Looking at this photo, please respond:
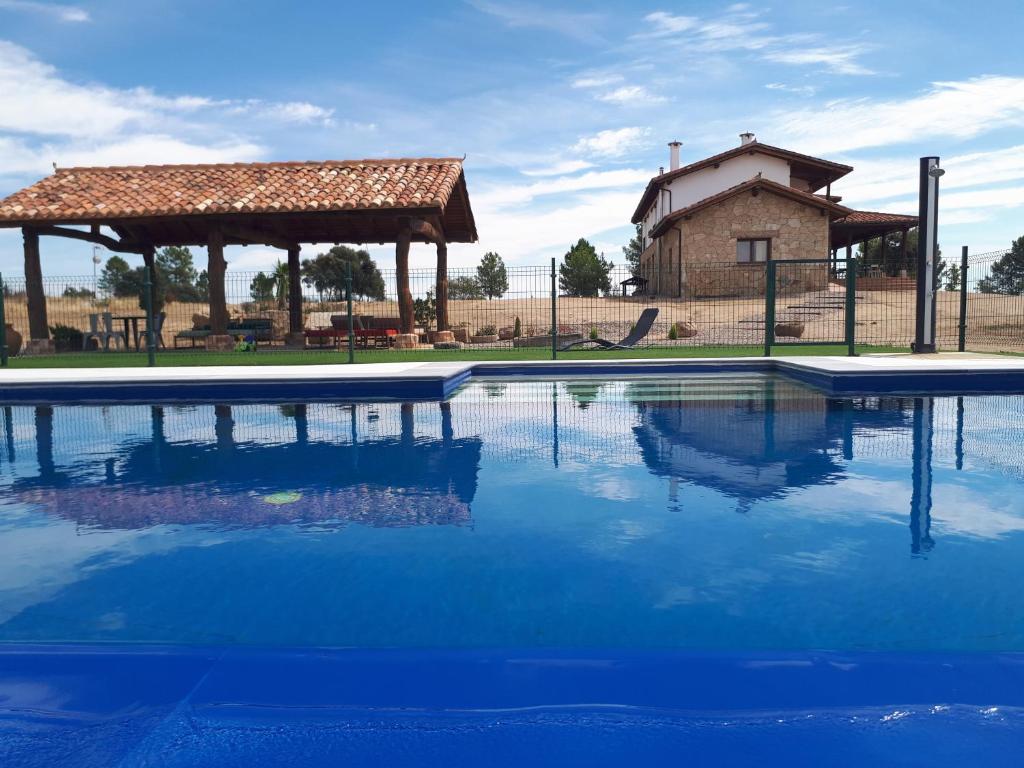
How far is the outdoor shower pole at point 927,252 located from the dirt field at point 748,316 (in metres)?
3.41

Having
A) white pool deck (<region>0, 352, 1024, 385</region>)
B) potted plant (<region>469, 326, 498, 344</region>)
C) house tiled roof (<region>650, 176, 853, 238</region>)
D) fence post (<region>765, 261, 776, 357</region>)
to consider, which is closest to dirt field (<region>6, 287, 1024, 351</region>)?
potted plant (<region>469, 326, 498, 344</region>)

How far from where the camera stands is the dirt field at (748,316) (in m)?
17.0

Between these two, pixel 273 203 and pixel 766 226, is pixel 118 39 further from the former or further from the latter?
pixel 766 226

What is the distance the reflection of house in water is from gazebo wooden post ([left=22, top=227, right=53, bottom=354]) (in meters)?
14.4

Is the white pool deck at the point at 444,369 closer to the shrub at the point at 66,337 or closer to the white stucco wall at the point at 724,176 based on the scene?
the shrub at the point at 66,337

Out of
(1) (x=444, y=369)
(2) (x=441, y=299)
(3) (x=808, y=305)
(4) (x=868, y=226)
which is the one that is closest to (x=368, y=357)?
(1) (x=444, y=369)

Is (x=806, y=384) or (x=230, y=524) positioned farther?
(x=806, y=384)

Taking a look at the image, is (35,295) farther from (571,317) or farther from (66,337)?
(571,317)

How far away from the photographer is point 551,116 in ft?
55.6

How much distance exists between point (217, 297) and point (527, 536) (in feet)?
47.8

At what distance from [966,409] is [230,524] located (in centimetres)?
714

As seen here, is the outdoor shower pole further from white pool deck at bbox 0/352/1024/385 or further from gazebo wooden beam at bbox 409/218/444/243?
gazebo wooden beam at bbox 409/218/444/243

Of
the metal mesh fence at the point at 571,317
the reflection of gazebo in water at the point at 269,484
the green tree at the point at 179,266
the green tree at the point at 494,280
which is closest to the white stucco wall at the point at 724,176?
the metal mesh fence at the point at 571,317

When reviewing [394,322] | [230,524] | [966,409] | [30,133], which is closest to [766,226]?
[394,322]
